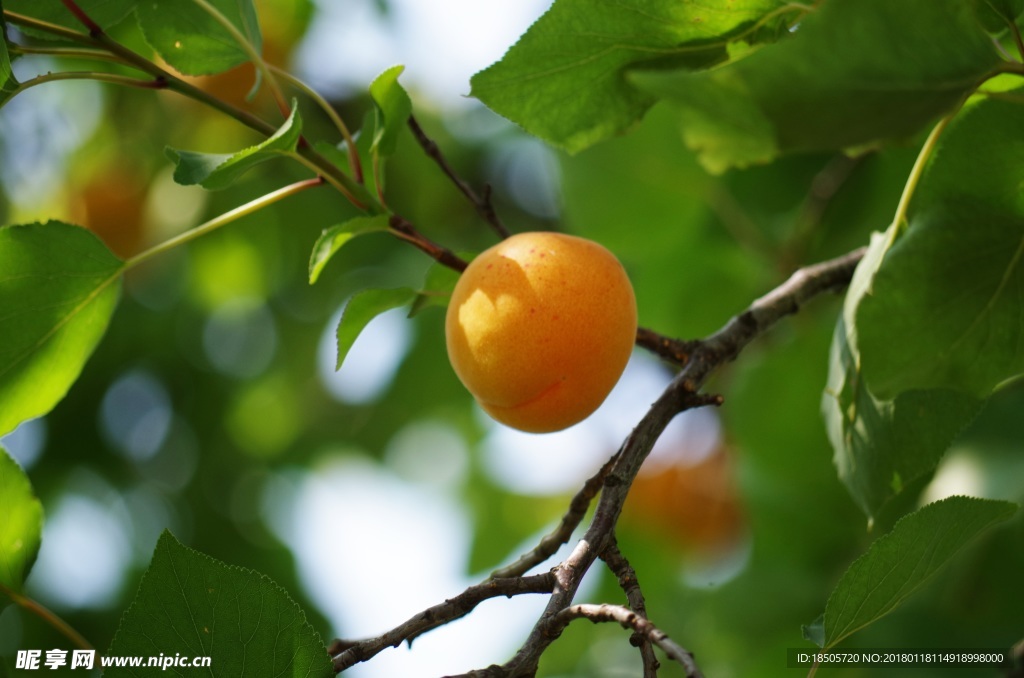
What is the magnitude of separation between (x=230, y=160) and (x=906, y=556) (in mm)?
777

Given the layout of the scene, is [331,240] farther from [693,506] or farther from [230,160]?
[693,506]

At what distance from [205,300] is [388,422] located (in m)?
0.73

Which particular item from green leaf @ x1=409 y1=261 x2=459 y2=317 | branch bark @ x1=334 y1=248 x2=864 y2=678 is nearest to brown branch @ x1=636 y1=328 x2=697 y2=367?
branch bark @ x1=334 y1=248 x2=864 y2=678

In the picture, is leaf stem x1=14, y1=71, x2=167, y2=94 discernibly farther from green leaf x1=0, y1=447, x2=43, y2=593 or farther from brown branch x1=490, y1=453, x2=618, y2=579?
brown branch x1=490, y1=453, x2=618, y2=579

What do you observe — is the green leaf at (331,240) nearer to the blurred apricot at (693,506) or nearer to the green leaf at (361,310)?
the green leaf at (361,310)

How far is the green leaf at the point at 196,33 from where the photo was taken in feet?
3.88

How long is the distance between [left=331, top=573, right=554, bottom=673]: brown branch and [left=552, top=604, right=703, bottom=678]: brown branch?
7 centimetres

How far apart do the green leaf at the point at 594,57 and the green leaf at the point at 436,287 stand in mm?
214

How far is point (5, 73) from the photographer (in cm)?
106

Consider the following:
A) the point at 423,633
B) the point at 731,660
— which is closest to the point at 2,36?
the point at 423,633

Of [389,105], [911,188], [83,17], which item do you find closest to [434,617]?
[389,105]

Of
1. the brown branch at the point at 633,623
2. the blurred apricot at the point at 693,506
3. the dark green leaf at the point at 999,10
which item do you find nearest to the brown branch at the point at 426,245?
the brown branch at the point at 633,623

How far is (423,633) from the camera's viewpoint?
3.04ft

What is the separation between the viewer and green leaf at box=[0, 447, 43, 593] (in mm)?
1174
